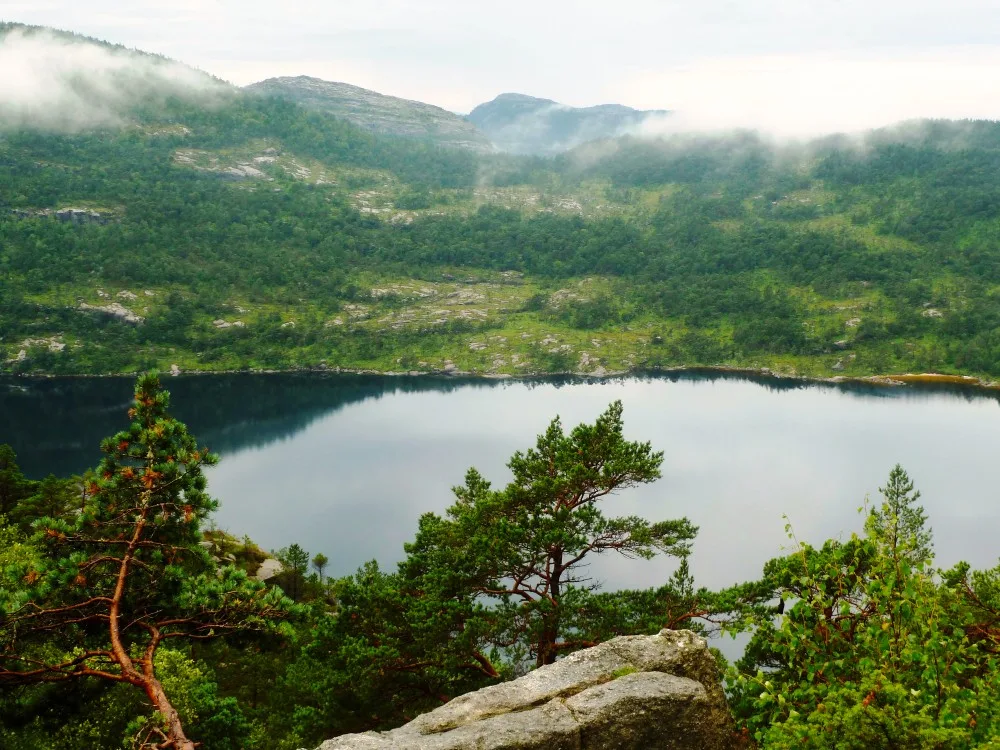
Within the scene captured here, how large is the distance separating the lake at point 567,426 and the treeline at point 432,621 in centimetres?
4792

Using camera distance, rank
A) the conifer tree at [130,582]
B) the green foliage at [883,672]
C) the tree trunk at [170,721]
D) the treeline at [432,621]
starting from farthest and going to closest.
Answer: the conifer tree at [130,582]
the tree trunk at [170,721]
the treeline at [432,621]
the green foliage at [883,672]

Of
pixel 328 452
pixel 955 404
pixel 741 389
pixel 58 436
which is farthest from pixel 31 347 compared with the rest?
pixel 955 404

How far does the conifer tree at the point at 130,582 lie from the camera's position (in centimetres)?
1300

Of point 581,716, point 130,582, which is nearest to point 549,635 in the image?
point 581,716

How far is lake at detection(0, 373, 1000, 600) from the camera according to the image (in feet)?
289

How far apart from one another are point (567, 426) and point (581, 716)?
124 m

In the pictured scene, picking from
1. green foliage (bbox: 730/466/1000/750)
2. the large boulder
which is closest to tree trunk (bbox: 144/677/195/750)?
the large boulder

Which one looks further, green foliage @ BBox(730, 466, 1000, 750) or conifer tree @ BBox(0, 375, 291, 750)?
conifer tree @ BBox(0, 375, 291, 750)

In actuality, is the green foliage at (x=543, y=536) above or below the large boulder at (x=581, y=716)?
below

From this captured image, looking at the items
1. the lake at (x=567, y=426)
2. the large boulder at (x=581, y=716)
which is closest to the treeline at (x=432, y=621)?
the large boulder at (x=581, y=716)

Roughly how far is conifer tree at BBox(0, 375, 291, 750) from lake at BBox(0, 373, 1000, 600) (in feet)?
203

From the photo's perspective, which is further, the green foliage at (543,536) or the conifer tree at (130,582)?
the green foliage at (543,536)

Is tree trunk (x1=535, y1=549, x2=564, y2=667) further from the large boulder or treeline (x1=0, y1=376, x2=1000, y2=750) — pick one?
the large boulder

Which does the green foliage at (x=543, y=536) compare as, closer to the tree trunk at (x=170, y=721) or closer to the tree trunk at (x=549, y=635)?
the tree trunk at (x=549, y=635)
